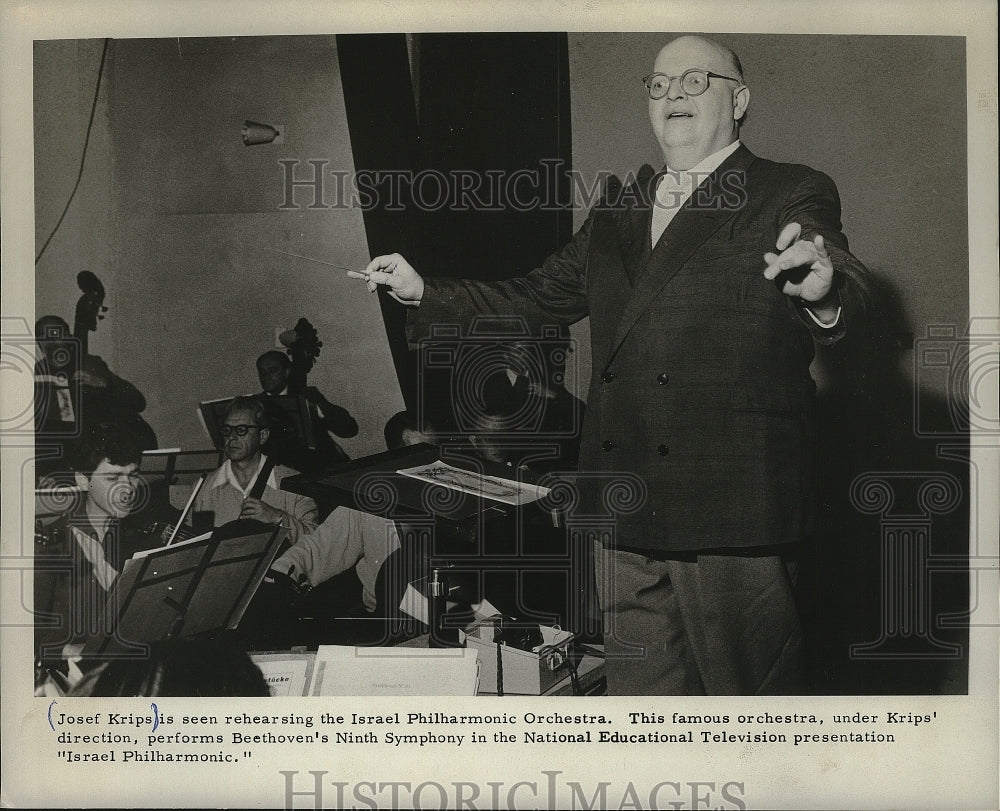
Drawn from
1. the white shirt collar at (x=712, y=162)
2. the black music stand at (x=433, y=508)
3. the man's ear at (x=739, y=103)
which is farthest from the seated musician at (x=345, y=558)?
the man's ear at (x=739, y=103)

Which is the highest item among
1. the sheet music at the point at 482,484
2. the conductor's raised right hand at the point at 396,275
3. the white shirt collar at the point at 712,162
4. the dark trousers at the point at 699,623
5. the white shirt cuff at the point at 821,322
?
the white shirt collar at the point at 712,162

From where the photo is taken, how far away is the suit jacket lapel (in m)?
2.32

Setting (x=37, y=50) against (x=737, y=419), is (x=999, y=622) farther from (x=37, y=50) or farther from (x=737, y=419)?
(x=37, y=50)

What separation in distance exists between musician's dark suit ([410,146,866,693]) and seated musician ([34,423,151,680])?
0.98 meters

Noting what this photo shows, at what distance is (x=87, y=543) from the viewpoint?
2.40 metres

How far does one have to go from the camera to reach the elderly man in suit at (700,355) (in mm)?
2311

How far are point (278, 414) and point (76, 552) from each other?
2.19ft

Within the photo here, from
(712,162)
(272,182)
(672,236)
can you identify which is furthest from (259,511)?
(712,162)

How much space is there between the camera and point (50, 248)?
94.4 inches

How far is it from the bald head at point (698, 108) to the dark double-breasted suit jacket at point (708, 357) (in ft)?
0.26

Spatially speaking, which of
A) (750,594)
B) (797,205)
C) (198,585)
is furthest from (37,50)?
(750,594)

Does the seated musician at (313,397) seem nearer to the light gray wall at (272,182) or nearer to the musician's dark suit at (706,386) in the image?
the light gray wall at (272,182)

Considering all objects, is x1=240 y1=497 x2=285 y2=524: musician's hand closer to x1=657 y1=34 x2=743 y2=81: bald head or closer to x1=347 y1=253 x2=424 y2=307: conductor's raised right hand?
x1=347 y1=253 x2=424 y2=307: conductor's raised right hand

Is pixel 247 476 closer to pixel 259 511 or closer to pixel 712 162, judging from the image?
pixel 259 511
